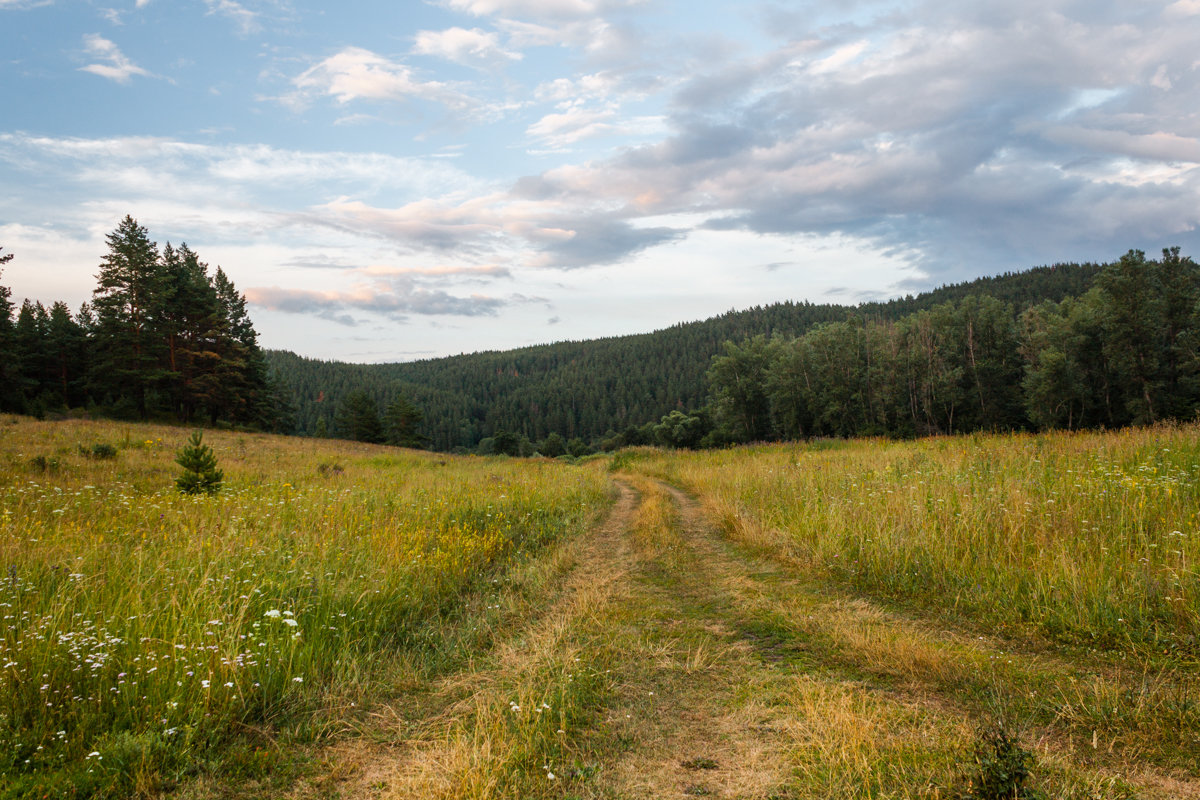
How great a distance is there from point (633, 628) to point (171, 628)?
4162 millimetres

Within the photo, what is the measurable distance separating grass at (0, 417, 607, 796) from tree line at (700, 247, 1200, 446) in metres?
48.5

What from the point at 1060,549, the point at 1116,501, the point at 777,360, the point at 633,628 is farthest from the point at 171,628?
the point at 777,360

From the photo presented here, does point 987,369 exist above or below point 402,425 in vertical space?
above

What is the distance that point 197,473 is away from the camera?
37.7 ft

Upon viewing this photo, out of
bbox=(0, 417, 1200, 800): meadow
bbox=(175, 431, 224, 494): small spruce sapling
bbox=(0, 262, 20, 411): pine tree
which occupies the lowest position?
bbox=(0, 417, 1200, 800): meadow

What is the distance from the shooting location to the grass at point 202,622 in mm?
3424

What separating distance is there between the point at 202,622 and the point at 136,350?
49.6m

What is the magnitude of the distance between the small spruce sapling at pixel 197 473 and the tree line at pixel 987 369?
48983 mm

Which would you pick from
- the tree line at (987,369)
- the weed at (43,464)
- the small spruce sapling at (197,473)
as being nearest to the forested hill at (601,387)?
the tree line at (987,369)

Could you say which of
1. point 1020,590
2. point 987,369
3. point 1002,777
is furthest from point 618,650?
point 987,369

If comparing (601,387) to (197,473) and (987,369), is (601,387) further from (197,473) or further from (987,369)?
(197,473)

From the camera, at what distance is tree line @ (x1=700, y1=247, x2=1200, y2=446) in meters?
42.1

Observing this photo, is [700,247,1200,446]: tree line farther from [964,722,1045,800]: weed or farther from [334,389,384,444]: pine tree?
[964,722,1045,800]: weed

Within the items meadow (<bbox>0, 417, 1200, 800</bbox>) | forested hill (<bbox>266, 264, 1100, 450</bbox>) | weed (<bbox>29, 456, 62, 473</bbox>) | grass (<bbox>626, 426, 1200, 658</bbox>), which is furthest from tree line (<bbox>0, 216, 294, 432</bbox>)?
forested hill (<bbox>266, 264, 1100, 450</bbox>)
